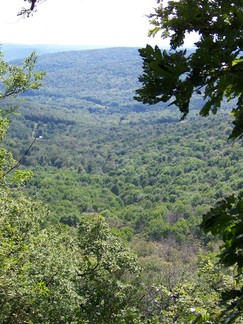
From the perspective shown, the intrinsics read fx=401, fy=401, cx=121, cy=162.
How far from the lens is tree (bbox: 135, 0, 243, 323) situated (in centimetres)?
129

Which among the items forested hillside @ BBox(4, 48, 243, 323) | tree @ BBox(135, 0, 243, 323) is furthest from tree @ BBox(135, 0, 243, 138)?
forested hillside @ BBox(4, 48, 243, 323)

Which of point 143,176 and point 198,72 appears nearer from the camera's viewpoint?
point 198,72

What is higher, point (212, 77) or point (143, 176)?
point (212, 77)

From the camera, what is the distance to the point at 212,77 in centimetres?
139

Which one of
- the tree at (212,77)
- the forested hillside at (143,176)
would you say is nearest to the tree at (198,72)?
the tree at (212,77)

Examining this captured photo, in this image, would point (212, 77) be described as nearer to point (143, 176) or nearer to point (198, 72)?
point (198, 72)

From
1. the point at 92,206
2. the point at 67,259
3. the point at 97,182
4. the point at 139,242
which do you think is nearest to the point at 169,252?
the point at 139,242

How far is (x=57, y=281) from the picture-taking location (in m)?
7.67

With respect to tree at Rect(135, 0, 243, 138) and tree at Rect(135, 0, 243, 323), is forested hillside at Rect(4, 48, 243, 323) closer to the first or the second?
tree at Rect(135, 0, 243, 323)

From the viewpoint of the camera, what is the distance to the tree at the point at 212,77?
1.29 meters

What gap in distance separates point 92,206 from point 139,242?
2641 cm

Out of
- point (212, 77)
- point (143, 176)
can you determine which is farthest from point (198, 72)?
point (143, 176)

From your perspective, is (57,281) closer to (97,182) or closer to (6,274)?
A: (6,274)

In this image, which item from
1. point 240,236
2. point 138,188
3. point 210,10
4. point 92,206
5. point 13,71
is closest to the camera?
point 240,236
